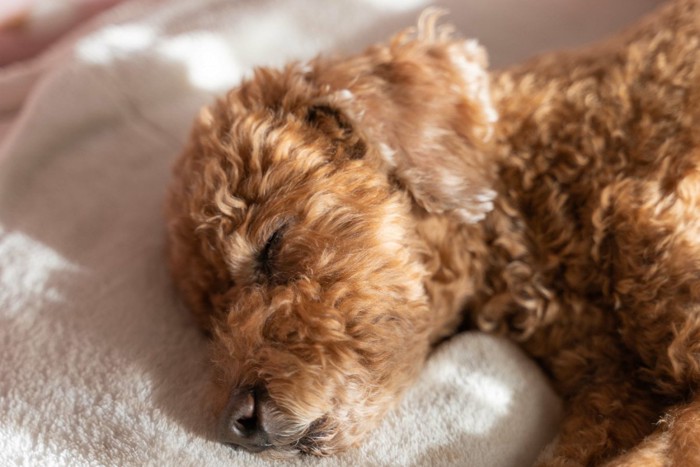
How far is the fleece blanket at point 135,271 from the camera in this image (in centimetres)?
176

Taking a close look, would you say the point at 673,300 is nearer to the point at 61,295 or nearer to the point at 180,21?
the point at 61,295

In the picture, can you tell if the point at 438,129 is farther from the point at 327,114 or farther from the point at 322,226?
the point at 322,226

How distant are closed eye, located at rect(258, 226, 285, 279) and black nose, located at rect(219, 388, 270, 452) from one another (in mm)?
328

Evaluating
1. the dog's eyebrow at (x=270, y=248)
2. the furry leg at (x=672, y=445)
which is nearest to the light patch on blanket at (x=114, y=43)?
the dog's eyebrow at (x=270, y=248)

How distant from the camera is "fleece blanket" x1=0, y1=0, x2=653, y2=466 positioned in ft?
5.79

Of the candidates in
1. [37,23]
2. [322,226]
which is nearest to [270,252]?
[322,226]

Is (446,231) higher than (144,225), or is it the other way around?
(144,225)

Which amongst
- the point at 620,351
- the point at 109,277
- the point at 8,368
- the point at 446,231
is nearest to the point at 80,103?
the point at 109,277

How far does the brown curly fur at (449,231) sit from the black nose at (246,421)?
28 millimetres

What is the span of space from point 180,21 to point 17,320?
1542mm

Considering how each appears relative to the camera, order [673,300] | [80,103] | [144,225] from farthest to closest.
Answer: [80,103] → [144,225] → [673,300]

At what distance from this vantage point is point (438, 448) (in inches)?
70.2

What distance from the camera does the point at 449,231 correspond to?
196 cm

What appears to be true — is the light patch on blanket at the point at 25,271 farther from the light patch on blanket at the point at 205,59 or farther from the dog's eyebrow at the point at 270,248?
the light patch on blanket at the point at 205,59
